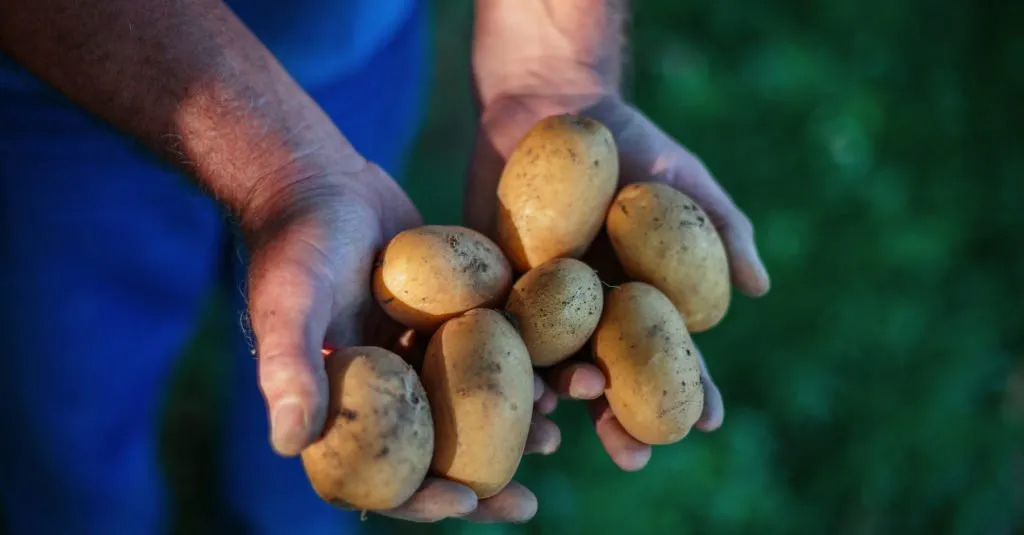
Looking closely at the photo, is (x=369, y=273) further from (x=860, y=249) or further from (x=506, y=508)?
(x=860, y=249)

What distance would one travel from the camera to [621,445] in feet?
3.58

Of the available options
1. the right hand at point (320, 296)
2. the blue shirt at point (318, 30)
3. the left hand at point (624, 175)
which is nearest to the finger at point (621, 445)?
the left hand at point (624, 175)

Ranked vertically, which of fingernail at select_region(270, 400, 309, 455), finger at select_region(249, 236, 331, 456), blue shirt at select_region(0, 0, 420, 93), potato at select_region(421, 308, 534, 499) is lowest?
potato at select_region(421, 308, 534, 499)

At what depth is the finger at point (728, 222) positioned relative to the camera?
1.24m

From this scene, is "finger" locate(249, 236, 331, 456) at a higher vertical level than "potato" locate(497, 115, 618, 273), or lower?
higher

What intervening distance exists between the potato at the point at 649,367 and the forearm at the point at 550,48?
483 millimetres

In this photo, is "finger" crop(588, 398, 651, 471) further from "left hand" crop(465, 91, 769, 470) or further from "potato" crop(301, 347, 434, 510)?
"potato" crop(301, 347, 434, 510)

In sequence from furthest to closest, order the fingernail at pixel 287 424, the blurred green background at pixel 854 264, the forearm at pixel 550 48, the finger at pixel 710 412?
1. the blurred green background at pixel 854 264
2. the forearm at pixel 550 48
3. the finger at pixel 710 412
4. the fingernail at pixel 287 424

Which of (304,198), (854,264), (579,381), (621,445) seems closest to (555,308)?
(579,381)

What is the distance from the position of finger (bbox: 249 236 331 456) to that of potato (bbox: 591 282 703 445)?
387 millimetres

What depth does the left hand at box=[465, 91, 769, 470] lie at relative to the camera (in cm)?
111

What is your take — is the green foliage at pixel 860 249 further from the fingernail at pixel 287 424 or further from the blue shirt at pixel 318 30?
the fingernail at pixel 287 424

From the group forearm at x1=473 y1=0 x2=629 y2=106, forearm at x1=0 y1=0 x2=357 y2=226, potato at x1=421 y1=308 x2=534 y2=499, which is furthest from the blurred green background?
forearm at x1=0 y1=0 x2=357 y2=226

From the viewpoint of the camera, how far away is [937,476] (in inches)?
79.3
